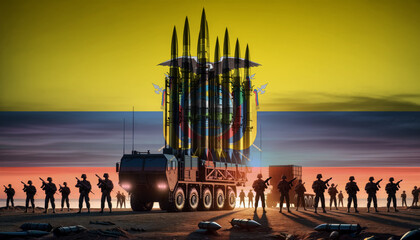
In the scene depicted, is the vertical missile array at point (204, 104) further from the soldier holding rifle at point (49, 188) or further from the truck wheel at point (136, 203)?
the soldier holding rifle at point (49, 188)

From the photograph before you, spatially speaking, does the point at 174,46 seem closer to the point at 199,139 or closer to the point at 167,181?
the point at 199,139

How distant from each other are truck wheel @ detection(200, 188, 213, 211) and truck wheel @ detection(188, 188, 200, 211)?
23.7 inches

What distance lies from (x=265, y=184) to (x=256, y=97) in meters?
19.0

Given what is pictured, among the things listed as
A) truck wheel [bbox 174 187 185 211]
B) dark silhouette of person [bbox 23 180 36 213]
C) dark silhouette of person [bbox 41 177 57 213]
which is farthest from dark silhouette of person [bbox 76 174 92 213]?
dark silhouette of person [bbox 23 180 36 213]

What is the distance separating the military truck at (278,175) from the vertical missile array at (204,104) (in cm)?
319

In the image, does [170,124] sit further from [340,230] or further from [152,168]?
[340,230]

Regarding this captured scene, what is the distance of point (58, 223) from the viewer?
19062mm

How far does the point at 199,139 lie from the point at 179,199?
473 inches

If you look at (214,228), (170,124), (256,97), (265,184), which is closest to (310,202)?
(256,97)

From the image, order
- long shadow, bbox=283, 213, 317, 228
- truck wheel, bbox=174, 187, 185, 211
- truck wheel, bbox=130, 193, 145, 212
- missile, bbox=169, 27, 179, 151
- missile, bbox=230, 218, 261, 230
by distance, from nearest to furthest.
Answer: missile, bbox=230, 218, 261, 230, long shadow, bbox=283, 213, 317, 228, truck wheel, bbox=174, 187, 185, 211, truck wheel, bbox=130, 193, 145, 212, missile, bbox=169, 27, 179, 151

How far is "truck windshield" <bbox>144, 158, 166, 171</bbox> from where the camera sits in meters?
26.6

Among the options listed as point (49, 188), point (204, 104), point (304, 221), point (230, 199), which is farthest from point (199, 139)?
point (304, 221)

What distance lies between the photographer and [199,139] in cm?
3894

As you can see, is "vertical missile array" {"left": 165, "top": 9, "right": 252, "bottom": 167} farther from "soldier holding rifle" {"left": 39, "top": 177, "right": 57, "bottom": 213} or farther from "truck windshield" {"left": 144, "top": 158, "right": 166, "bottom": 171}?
"soldier holding rifle" {"left": 39, "top": 177, "right": 57, "bottom": 213}
